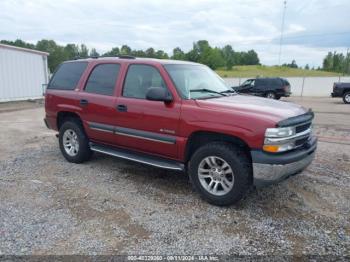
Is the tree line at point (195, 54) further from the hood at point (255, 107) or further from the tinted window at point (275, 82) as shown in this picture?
the hood at point (255, 107)

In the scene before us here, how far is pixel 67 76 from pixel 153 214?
3482 millimetres

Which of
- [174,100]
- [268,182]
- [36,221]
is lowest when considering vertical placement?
[36,221]

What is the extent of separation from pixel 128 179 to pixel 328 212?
2.99 m

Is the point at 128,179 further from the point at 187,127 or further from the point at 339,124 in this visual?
the point at 339,124

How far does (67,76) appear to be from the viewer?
6.21m

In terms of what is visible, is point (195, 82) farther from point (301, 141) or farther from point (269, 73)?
point (269, 73)

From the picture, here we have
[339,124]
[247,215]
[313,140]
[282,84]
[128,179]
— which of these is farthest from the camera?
[282,84]


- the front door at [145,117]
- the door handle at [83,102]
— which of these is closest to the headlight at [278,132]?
the front door at [145,117]

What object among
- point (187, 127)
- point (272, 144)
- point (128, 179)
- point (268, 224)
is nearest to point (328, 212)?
point (268, 224)

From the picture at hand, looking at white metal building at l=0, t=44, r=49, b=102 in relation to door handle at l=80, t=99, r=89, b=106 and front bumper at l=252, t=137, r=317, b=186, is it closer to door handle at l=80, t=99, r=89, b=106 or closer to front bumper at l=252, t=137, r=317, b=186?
door handle at l=80, t=99, r=89, b=106

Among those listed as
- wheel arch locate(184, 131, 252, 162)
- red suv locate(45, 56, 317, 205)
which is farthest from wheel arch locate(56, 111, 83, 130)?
wheel arch locate(184, 131, 252, 162)

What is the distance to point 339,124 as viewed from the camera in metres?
11.4

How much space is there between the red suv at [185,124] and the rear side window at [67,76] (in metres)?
0.02

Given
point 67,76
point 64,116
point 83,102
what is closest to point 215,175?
point 83,102
